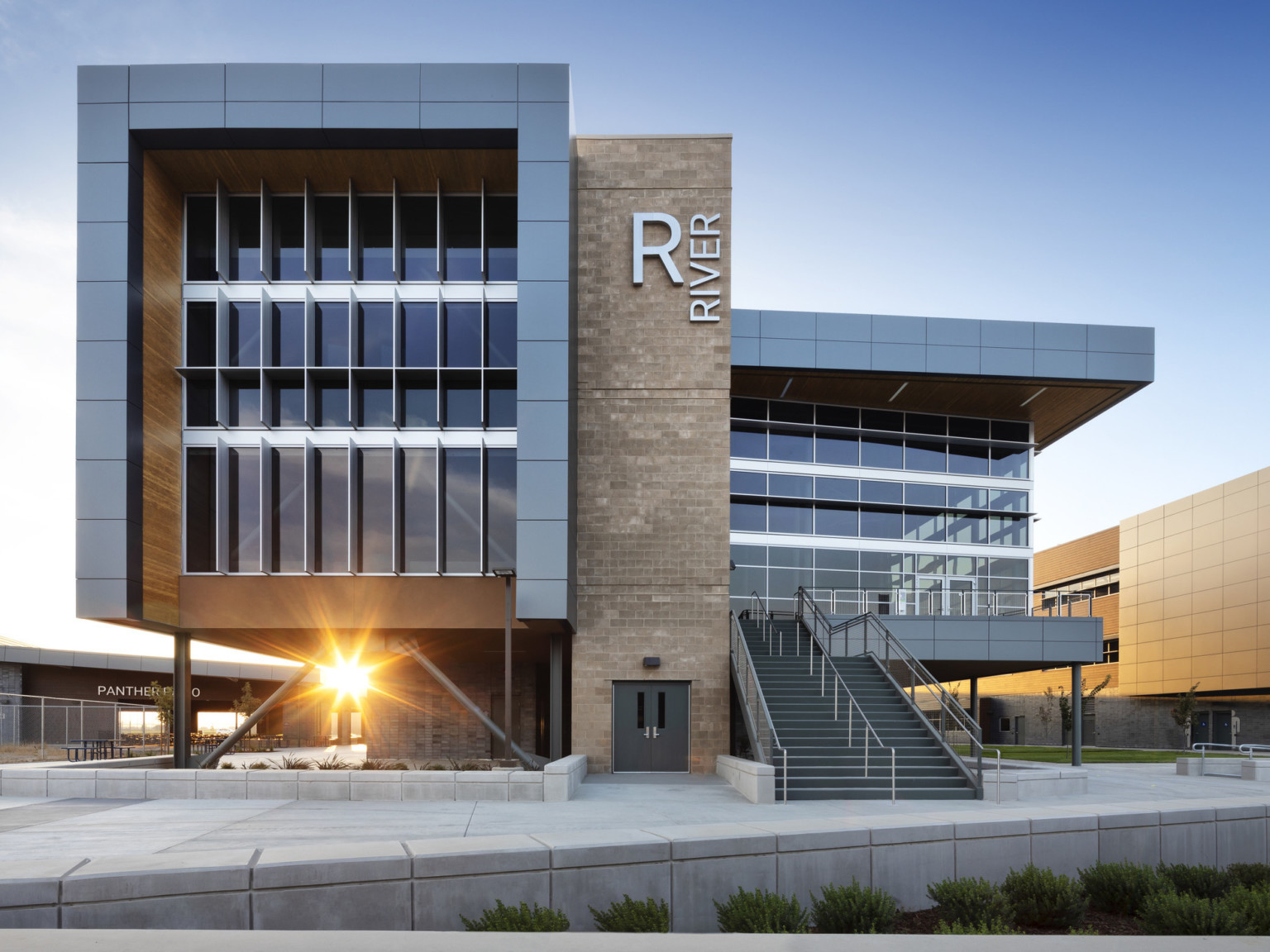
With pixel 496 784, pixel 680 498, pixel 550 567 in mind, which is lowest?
pixel 496 784

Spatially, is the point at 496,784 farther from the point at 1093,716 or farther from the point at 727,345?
the point at 1093,716

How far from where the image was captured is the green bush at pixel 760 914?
28.9 ft

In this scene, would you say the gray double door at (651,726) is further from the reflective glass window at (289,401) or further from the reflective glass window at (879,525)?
the reflective glass window at (879,525)

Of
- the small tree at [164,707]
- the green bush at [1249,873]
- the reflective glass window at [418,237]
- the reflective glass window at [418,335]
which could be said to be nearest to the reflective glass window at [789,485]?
the reflective glass window at [418,335]

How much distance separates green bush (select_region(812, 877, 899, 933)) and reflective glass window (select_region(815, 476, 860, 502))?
23953mm

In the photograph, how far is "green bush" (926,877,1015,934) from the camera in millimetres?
9492

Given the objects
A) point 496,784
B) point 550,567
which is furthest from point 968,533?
point 496,784

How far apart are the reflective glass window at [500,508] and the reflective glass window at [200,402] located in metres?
6.71

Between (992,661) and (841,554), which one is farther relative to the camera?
(841,554)

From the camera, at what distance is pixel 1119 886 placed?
10477mm

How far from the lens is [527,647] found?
27.5 m

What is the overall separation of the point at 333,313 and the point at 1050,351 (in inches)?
846

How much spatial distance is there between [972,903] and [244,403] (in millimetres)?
19430

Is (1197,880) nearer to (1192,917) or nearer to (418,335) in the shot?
(1192,917)
